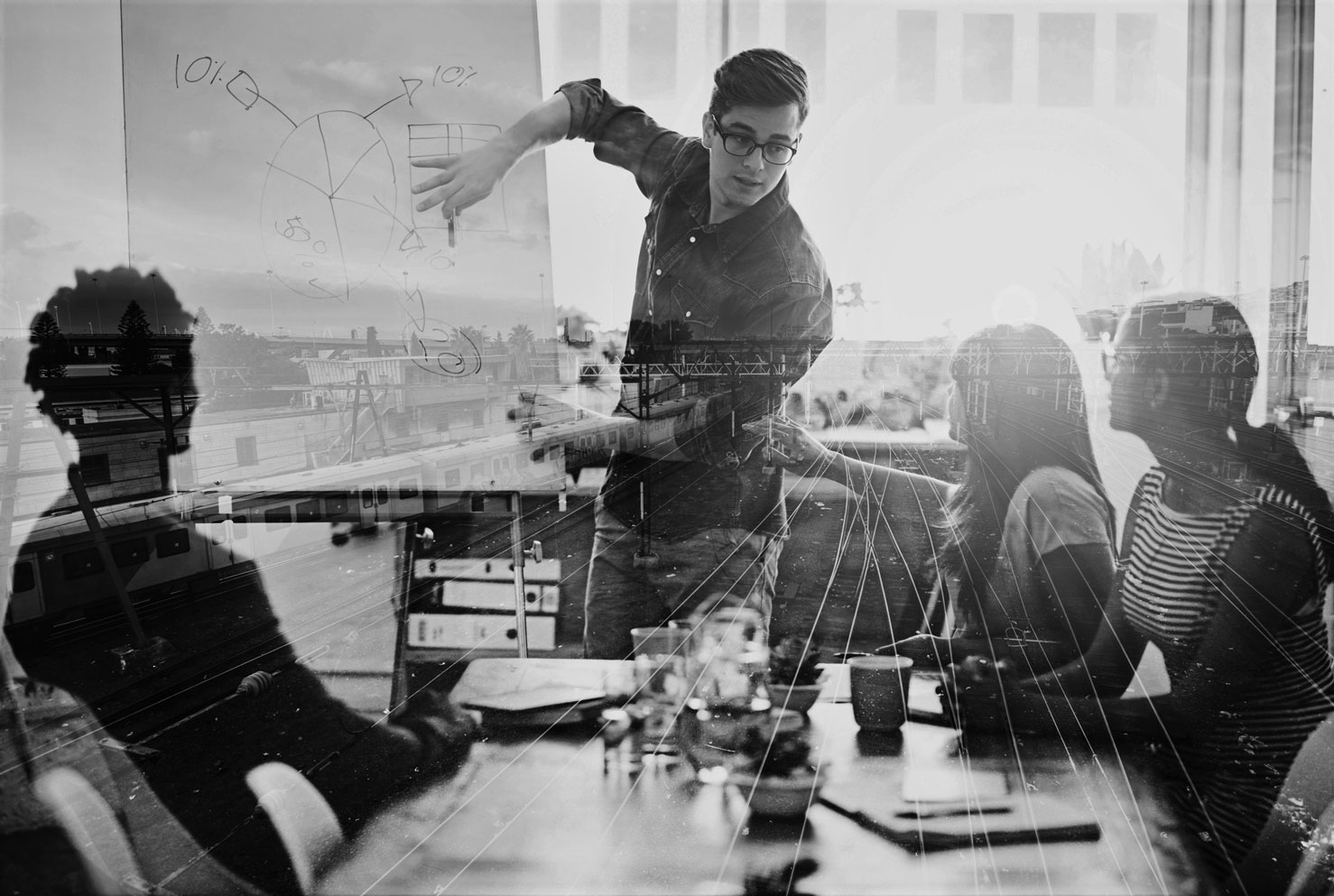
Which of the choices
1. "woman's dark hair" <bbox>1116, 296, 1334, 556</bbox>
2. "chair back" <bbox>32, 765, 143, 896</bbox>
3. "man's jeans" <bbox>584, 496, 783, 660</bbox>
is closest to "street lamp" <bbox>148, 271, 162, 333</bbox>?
"chair back" <bbox>32, 765, 143, 896</bbox>

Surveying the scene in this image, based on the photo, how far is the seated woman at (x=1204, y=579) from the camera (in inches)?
64.7

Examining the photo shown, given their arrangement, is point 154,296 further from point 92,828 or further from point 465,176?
point 92,828

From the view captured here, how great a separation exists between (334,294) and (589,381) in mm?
773

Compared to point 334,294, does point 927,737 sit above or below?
below

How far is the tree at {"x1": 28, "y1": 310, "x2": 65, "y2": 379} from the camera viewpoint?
2.09m

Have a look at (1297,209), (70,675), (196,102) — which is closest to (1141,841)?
(1297,209)

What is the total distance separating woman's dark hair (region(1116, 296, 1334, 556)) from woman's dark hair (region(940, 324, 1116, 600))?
0.56 feet

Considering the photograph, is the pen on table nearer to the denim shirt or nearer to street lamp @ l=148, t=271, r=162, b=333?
the denim shirt

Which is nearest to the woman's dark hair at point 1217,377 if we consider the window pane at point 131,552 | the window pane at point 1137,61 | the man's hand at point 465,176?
the window pane at point 1137,61

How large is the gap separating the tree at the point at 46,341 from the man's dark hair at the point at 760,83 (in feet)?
6.61

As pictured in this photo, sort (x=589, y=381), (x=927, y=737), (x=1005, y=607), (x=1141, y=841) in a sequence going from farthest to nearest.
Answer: (x=589, y=381)
(x=1005, y=607)
(x=927, y=737)
(x=1141, y=841)

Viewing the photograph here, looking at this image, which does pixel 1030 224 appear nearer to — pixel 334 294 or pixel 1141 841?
pixel 1141 841

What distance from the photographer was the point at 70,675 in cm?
191

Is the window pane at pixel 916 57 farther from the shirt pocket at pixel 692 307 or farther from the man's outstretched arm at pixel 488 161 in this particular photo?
the man's outstretched arm at pixel 488 161
